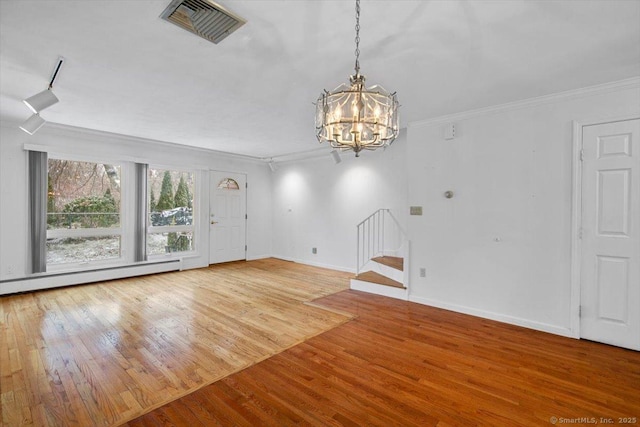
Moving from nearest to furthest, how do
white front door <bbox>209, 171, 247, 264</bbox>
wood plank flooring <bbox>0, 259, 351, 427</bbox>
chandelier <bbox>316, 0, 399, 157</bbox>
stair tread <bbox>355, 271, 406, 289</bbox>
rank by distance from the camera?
chandelier <bbox>316, 0, 399, 157</bbox> → wood plank flooring <bbox>0, 259, 351, 427</bbox> → stair tread <bbox>355, 271, 406, 289</bbox> → white front door <bbox>209, 171, 247, 264</bbox>

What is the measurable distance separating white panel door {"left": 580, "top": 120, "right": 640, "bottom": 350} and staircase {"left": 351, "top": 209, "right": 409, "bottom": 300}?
1.97 meters

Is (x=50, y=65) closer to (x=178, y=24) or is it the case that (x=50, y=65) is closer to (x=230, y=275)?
(x=178, y=24)

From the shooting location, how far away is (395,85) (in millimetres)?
2922

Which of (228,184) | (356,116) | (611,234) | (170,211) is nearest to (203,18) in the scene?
(356,116)

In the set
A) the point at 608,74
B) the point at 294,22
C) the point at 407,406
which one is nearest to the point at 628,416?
the point at 407,406

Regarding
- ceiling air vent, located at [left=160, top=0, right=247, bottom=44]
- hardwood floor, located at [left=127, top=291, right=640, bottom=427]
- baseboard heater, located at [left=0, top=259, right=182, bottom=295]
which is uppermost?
ceiling air vent, located at [left=160, top=0, right=247, bottom=44]

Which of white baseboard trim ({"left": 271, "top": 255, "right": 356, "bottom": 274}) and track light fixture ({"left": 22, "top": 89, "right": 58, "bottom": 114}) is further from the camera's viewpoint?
white baseboard trim ({"left": 271, "top": 255, "right": 356, "bottom": 274})

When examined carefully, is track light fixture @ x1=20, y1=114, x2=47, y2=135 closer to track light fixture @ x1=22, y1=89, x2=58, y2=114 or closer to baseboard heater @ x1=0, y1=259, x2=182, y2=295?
track light fixture @ x1=22, y1=89, x2=58, y2=114

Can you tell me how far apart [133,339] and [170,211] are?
366cm

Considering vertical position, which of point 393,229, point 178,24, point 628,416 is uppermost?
point 178,24

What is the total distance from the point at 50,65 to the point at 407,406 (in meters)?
4.00

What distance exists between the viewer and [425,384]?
225cm

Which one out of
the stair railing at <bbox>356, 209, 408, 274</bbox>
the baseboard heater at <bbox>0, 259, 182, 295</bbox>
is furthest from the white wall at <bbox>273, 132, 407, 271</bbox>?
the baseboard heater at <bbox>0, 259, 182, 295</bbox>

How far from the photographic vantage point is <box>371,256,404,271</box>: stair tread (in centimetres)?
461
